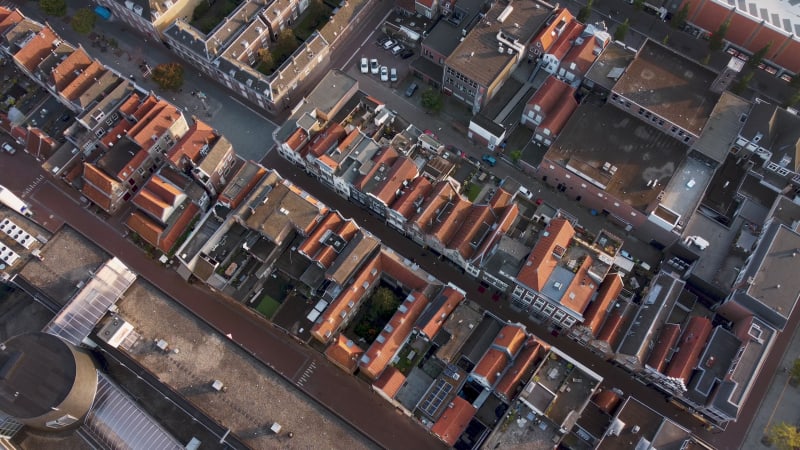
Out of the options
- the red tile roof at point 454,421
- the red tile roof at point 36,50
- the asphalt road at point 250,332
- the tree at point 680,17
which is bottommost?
the asphalt road at point 250,332

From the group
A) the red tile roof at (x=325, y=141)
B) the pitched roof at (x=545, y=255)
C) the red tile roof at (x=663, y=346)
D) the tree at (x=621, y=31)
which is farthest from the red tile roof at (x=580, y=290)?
the tree at (x=621, y=31)

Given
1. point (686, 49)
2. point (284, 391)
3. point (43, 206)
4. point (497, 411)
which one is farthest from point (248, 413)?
point (686, 49)

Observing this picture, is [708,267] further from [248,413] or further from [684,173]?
[248,413]

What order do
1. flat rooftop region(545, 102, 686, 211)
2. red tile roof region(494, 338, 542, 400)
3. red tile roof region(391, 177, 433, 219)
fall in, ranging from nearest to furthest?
red tile roof region(494, 338, 542, 400) → red tile roof region(391, 177, 433, 219) → flat rooftop region(545, 102, 686, 211)

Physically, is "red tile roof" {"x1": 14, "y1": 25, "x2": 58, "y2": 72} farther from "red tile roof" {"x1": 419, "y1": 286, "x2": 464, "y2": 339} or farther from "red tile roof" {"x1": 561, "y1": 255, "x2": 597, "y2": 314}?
"red tile roof" {"x1": 561, "y1": 255, "x2": 597, "y2": 314}

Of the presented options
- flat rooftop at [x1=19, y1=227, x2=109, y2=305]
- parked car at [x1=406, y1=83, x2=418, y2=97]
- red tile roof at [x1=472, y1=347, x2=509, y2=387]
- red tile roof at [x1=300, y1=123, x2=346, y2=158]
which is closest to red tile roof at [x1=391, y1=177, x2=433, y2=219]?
red tile roof at [x1=300, y1=123, x2=346, y2=158]

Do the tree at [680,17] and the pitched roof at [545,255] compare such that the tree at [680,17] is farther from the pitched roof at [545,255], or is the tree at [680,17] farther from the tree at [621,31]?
the pitched roof at [545,255]

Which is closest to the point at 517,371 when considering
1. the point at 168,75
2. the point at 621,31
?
the point at 621,31
